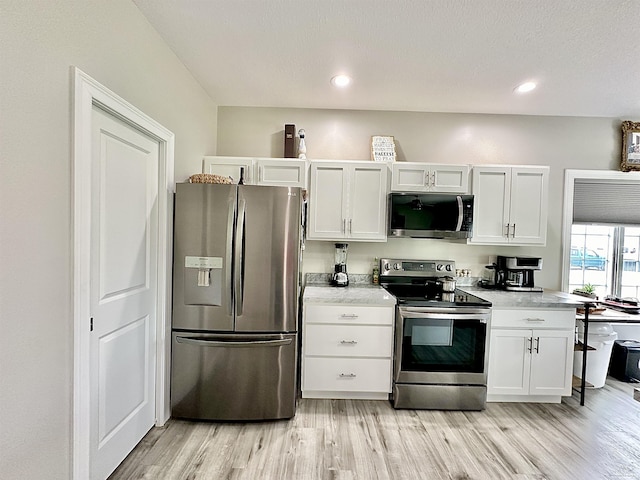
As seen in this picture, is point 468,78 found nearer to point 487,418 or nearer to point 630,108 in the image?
point 630,108

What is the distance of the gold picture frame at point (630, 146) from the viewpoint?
3307 mm

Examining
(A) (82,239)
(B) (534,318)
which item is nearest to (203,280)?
(A) (82,239)

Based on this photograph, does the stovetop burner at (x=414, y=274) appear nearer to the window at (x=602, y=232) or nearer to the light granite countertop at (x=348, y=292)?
the light granite countertop at (x=348, y=292)

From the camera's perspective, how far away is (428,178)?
3.04m

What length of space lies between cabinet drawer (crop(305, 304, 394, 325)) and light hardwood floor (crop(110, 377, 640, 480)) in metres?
0.69

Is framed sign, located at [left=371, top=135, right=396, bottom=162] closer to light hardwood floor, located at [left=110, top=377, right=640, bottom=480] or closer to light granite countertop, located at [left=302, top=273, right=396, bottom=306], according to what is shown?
light granite countertop, located at [left=302, top=273, right=396, bottom=306]

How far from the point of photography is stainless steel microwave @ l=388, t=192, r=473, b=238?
2.94 metres

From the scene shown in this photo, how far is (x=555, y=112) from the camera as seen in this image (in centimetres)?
325

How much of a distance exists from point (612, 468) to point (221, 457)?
2.43 meters

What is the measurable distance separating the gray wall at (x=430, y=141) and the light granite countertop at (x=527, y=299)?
45cm

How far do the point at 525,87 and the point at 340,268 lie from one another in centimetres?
222

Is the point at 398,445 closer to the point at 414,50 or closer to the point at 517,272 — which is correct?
the point at 517,272

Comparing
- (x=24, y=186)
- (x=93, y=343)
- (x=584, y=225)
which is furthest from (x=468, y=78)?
(x=93, y=343)

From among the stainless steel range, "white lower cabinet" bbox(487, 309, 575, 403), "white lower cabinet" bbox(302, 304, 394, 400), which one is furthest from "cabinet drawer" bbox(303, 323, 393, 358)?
"white lower cabinet" bbox(487, 309, 575, 403)
